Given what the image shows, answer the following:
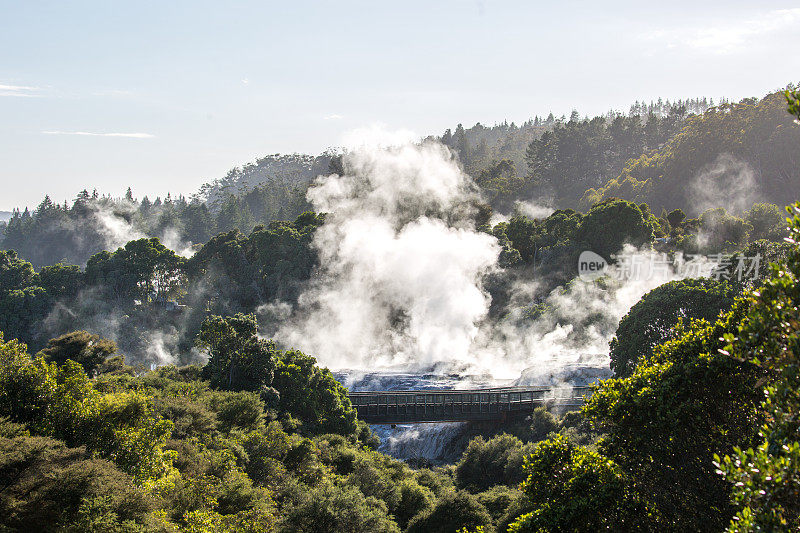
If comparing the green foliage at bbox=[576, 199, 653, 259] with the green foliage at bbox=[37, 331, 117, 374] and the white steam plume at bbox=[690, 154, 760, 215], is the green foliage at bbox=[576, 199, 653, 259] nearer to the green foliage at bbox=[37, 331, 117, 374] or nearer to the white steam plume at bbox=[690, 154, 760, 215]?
the white steam plume at bbox=[690, 154, 760, 215]

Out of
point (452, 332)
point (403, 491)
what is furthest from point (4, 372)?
point (452, 332)

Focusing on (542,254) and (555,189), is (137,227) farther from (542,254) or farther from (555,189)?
(542,254)

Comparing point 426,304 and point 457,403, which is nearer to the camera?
point 457,403

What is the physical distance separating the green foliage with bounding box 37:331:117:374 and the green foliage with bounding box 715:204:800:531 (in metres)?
33.7

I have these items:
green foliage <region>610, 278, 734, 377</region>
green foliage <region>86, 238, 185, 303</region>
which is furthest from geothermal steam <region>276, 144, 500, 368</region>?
green foliage <region>86, 238, 185, 303</region>

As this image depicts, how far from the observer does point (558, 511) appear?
12.7 m

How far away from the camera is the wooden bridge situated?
4019 cm

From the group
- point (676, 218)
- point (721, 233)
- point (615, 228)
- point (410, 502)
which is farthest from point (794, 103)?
point (676, 218)

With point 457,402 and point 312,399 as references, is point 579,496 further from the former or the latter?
point 457,402

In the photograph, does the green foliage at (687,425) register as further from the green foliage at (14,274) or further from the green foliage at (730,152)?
the green foliage at (730,152)

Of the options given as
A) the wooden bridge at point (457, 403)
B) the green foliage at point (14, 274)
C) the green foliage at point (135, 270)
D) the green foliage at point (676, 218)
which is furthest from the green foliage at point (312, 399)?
the green foliage at point (676, 218)

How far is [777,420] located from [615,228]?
54.7m

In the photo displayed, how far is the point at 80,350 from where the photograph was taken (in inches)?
1390

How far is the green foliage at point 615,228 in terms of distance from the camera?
2370 inches
